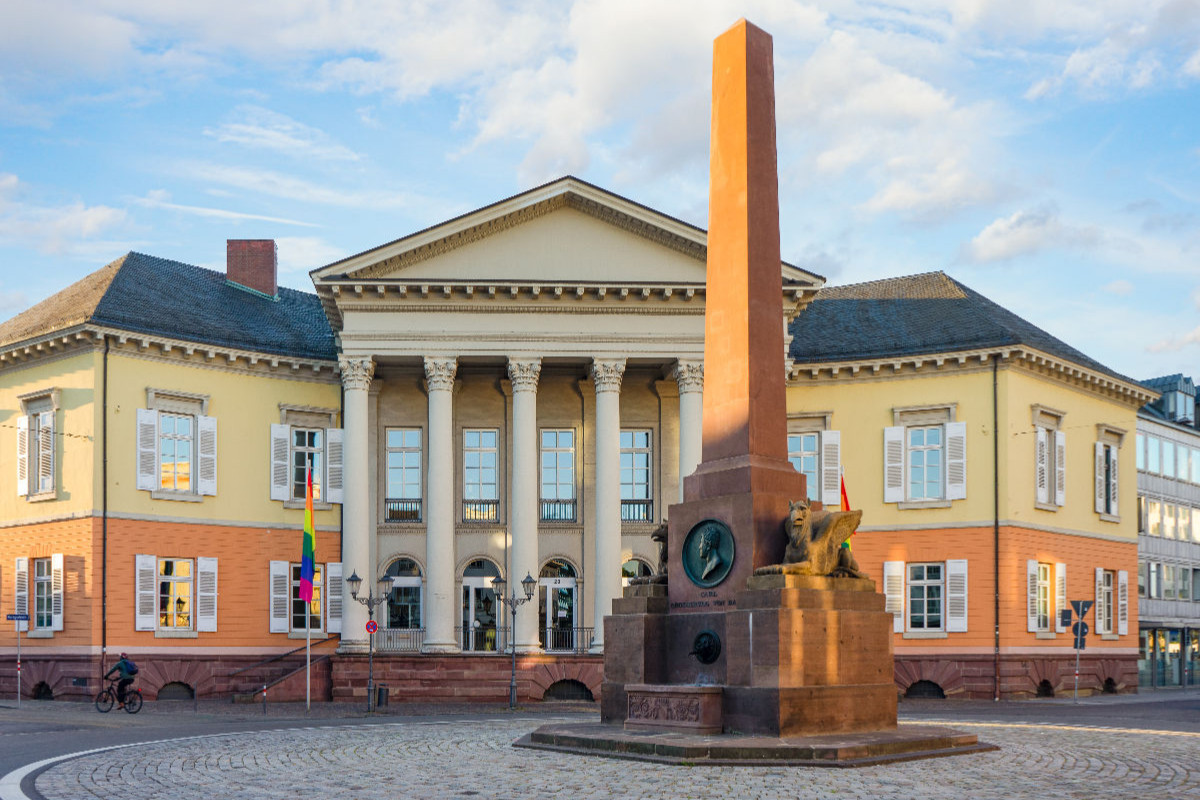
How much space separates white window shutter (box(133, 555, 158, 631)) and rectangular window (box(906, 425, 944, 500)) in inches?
726

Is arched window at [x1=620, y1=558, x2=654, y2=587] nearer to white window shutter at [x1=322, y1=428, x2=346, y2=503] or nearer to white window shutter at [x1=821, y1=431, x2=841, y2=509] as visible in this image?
white window shutter at [x1=821, y1=431, x2=841, y2=509]

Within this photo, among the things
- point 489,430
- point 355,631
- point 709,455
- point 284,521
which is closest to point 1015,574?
point 489,430

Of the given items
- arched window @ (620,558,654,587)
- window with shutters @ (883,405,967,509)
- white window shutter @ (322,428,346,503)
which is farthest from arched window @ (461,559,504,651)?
window with shutters @ (883,405,967,509)

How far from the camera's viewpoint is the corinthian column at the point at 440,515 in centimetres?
3262

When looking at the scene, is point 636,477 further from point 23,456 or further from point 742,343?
point 742,343

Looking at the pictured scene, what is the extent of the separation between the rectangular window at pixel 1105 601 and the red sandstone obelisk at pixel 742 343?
24587 millimetres

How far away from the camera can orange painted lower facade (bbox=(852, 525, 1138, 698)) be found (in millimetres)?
34469

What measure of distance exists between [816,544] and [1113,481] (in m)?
26.6

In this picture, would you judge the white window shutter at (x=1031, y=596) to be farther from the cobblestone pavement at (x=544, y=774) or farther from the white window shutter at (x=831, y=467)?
the cobblestone pavement at (x=544, y=774)

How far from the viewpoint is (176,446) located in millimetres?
34000

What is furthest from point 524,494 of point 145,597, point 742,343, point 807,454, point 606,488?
point 742,343

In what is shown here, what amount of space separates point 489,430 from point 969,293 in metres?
13.9

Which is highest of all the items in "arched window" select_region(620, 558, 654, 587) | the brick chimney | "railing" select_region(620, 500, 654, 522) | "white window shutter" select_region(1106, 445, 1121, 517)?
the brick chimney

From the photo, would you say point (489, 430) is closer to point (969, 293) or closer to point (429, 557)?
point (429, 557)
